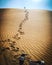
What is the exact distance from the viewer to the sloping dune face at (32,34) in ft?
26.0

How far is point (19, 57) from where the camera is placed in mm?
7414

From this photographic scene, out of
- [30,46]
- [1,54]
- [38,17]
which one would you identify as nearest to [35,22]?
[38,17]

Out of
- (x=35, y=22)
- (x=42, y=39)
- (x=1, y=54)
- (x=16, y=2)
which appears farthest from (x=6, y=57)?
(x=35, y=22)

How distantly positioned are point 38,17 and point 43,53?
139 inches

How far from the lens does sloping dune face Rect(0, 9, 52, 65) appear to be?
7938 millimetres

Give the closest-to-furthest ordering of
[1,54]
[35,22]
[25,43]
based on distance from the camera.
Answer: [1,54] → [25,43] → [35,22]

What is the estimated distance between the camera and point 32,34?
364 inches

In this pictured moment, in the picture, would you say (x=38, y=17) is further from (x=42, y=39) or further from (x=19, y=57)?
(x=19, y=57)

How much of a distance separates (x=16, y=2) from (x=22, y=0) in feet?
0.89

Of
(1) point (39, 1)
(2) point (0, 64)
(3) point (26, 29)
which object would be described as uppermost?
(1) point (39, 1)

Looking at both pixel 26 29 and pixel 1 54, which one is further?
pixel 26 29

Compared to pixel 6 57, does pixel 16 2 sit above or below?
above

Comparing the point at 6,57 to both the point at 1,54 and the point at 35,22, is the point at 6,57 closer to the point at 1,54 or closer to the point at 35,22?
the point at 1,54

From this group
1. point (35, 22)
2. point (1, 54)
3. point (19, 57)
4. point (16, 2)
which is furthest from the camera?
point (35, 22)
